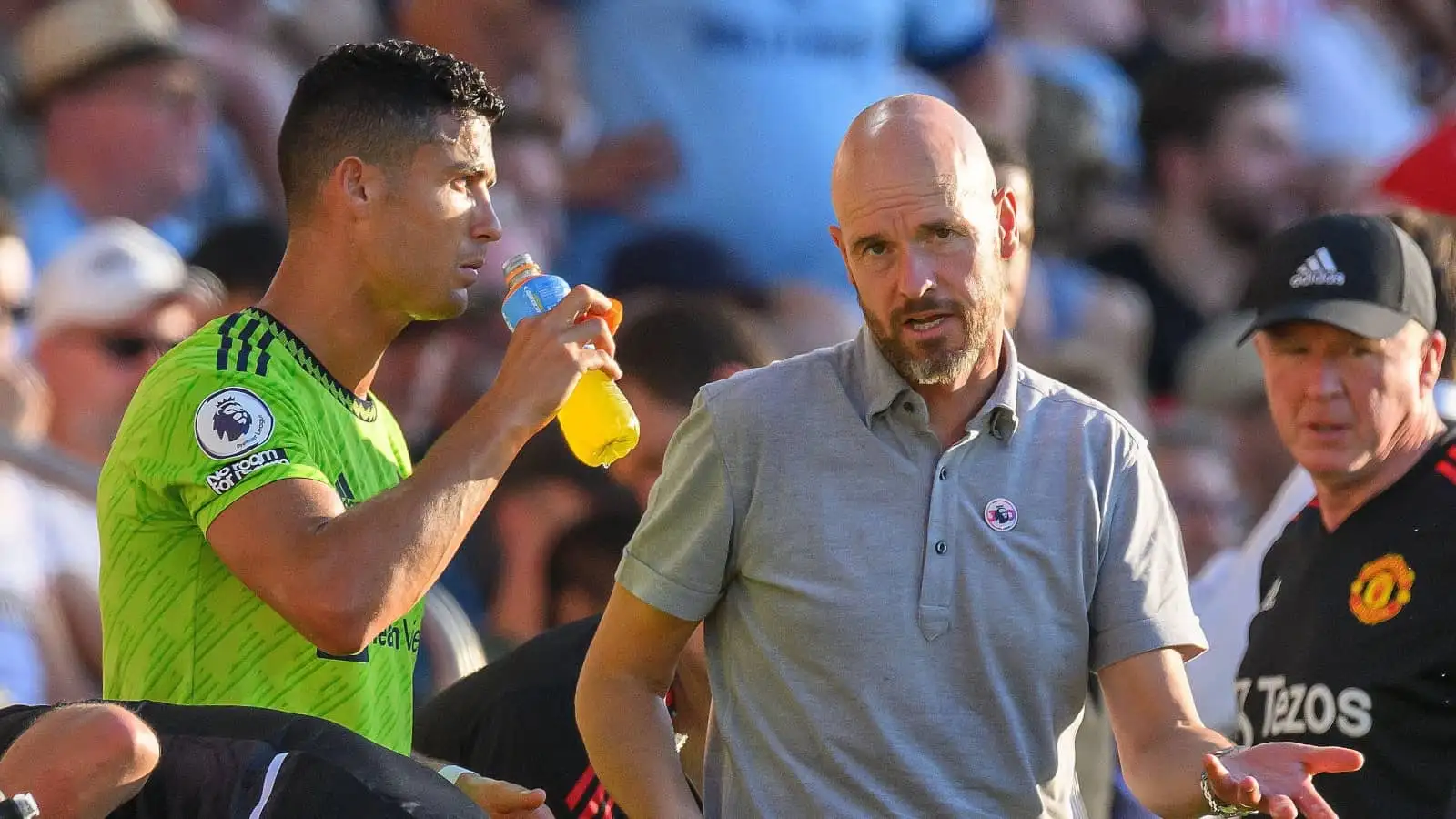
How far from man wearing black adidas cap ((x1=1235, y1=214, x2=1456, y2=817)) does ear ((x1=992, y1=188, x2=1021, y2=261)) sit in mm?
1098

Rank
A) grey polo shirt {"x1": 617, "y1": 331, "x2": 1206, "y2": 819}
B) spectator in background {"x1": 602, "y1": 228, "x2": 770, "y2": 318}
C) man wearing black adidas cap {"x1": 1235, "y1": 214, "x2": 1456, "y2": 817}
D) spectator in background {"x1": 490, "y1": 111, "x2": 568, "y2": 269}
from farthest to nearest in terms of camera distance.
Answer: spectator in background {"x1": 490, "y1": 111, "x2": 568, "y2": 269}, spectator in background {"x1": 602, "y1": 228, "x2": 770, "y2": 318}, man wearing black adidas cap {"x1": 1235, "y1": 214, "x2": 1456, "y2": 817}, grey polo shirt {"x1": 617, "y1": 331, "x2": 1206, "y2": 819}

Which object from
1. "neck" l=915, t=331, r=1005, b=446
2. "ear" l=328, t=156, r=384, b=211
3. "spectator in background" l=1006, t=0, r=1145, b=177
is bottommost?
"neck" l=915, t=331, r=1005, b=446

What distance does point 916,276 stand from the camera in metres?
3.12

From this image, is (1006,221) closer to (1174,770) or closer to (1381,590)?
(1174,770)

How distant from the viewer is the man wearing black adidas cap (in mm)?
3814

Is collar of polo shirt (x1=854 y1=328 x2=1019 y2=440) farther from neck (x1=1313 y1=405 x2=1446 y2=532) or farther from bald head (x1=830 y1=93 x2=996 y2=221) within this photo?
neck (x1=1313 y1=405 x2=1446 y2=532)

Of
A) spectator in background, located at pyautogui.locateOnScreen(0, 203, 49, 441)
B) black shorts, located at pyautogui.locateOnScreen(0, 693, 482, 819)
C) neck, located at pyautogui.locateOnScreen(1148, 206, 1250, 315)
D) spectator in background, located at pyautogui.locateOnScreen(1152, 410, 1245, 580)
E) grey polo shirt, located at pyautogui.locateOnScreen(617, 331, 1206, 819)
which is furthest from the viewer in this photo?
neck, located at pyautogui.locateOnScreen(1148, 206, 1250, 315)

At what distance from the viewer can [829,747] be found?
3068 mm

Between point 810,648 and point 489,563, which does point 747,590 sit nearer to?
point 810,648

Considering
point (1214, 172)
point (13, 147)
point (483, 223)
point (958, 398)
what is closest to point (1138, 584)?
point (958, 398)

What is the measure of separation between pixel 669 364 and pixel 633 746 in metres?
1.66

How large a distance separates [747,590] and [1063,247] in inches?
217

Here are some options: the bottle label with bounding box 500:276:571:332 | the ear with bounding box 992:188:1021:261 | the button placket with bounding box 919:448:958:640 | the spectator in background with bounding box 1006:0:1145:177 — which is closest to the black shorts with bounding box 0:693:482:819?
the button placket with bounding box 919:448:958:640

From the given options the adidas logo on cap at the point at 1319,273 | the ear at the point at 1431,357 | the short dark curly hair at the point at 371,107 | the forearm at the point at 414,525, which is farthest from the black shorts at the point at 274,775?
the ear at the point at 1431,357
